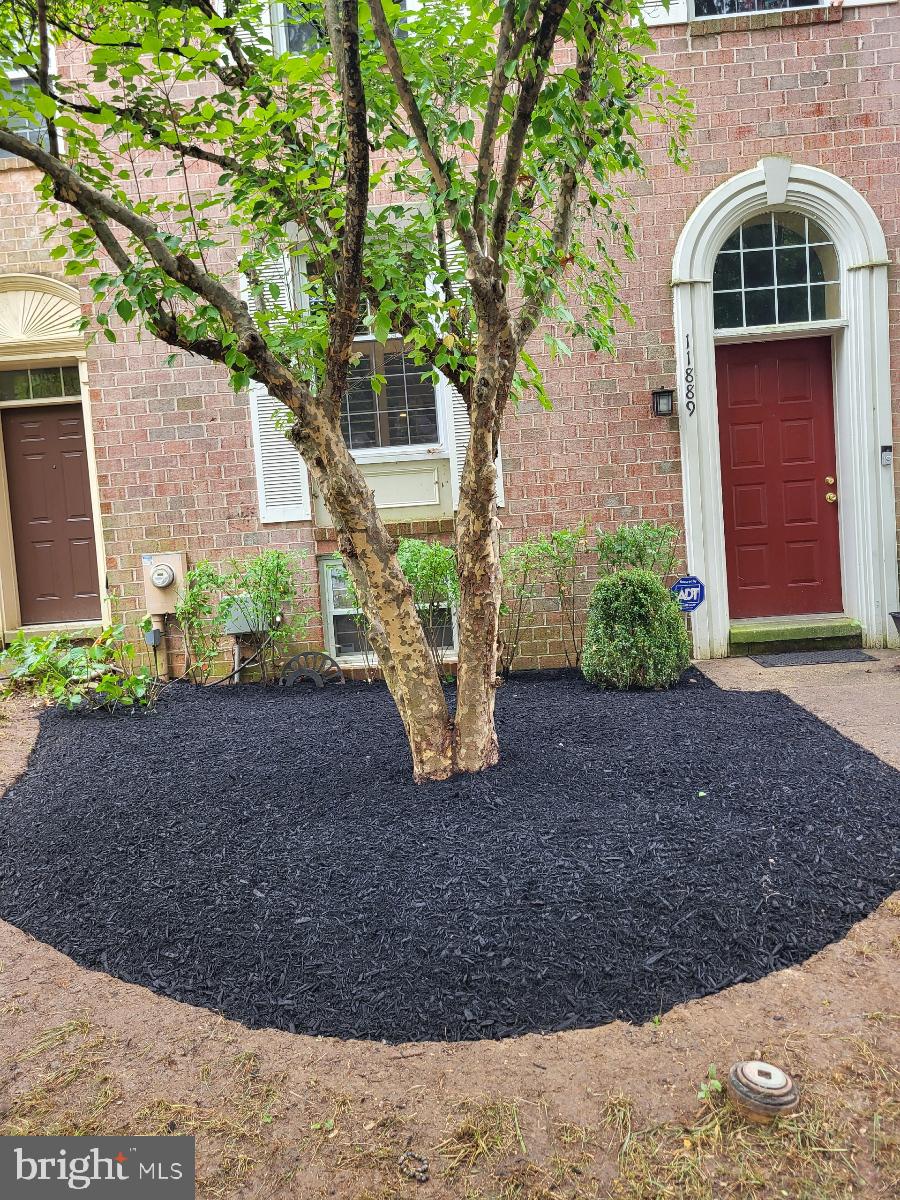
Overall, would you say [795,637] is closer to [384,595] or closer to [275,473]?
[275,473]

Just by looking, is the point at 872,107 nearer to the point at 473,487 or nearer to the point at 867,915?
the point at 473,487

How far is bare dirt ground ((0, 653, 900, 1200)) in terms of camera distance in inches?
73.4

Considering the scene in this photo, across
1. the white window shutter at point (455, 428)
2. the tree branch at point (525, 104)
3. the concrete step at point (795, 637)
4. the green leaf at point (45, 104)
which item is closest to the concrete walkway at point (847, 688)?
the concrete step at point (795, 637)

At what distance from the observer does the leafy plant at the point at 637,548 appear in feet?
21.8

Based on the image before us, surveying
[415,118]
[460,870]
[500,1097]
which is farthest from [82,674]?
[500,1097]

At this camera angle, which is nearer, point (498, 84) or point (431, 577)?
point (498, 84)

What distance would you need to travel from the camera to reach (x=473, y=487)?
11.9 feet

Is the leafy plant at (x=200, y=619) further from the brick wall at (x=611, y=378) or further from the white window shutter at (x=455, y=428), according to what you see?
the white window shutter at (x=455, y=428)

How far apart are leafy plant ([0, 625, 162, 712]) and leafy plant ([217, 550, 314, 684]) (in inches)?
38.7

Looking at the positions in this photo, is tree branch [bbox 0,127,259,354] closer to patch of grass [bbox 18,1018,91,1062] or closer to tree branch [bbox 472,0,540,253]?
tree branch [bbox 472,0,540,253]

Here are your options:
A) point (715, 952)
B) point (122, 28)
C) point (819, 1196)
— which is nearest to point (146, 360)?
point (122, 28)

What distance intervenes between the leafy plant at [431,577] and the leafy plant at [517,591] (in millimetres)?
427

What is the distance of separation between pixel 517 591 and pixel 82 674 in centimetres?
320

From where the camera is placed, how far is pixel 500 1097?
2.09 metres
